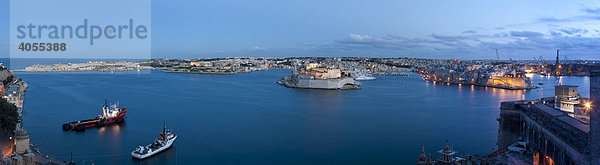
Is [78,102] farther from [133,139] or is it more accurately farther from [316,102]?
[316,102]

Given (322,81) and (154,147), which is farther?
(322,81)

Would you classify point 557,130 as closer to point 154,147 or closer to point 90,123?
point 154,147

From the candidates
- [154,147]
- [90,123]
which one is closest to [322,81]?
[90,123]

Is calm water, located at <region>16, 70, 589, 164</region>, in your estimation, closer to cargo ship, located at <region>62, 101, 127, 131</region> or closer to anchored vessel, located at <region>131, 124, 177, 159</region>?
anchored vessel, located at <region>131, 124, 177, 159</region>

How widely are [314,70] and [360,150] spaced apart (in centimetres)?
1468

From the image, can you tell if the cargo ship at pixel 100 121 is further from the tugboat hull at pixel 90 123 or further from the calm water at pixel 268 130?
the calm water at pixel 268 130

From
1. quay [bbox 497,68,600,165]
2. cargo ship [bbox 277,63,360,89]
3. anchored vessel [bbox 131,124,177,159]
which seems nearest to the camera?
quay [bbox 497,68,600,165]

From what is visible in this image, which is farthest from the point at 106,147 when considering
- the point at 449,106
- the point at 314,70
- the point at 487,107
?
the point at 314,70

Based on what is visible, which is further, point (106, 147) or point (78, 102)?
point (78, 102)

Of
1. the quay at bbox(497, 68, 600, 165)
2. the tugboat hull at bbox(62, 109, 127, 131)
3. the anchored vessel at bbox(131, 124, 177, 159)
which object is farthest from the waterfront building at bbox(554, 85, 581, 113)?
the tugboat hull at bbox(62, 109, 127, 131)

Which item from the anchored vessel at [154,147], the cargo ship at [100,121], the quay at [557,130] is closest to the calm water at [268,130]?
the anchored vessel at [154,147]

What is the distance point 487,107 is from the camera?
41.8 feet

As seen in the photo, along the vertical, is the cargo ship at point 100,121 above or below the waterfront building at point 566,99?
below

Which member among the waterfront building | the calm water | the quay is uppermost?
the waterfront building
